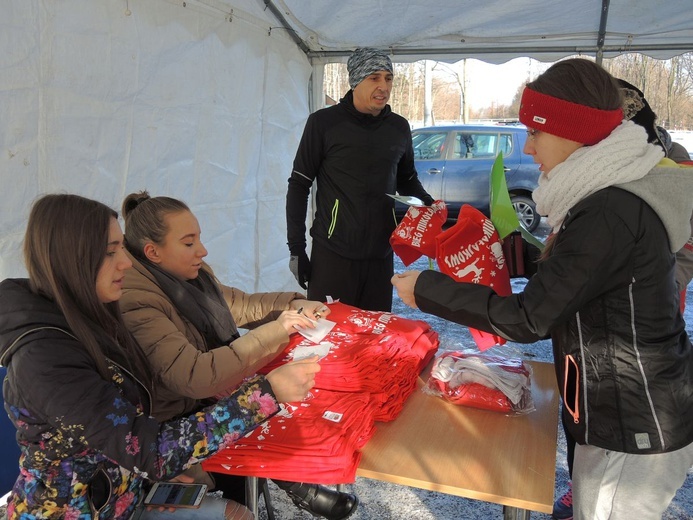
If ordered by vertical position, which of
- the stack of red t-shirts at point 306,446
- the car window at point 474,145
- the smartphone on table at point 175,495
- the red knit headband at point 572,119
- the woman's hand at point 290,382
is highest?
the car window at point 474,145

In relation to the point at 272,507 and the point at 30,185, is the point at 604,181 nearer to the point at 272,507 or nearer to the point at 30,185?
the point at 272,507

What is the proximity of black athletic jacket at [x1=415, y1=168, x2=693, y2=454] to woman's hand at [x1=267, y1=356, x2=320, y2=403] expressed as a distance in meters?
0.51

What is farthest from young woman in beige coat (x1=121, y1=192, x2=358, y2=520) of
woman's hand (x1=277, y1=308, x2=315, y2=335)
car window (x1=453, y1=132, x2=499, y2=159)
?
car window (x1=453, y1=132, x2=499, y2=159)

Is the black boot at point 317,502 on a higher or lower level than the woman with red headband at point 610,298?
lower

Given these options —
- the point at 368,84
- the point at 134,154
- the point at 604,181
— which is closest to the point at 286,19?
the point at 368,84

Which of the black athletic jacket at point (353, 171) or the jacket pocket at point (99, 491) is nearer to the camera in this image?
the jacket pocket at point (99, 491)

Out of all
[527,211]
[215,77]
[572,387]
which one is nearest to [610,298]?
[572,387]

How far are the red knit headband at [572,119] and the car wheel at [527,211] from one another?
7.36 meters

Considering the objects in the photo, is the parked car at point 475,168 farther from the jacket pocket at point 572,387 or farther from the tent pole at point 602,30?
the jacket pocket at point 572,387

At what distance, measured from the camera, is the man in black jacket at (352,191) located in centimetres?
300

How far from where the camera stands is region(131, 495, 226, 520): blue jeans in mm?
1509

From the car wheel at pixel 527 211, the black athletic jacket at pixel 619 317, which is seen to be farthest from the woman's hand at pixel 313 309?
the car wheel at pixel 527 211

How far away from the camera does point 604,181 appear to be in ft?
4.36

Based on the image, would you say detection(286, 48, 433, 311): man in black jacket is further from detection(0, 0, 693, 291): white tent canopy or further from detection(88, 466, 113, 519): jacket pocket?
detection(88, 466, 113, 519): jacket pocket
